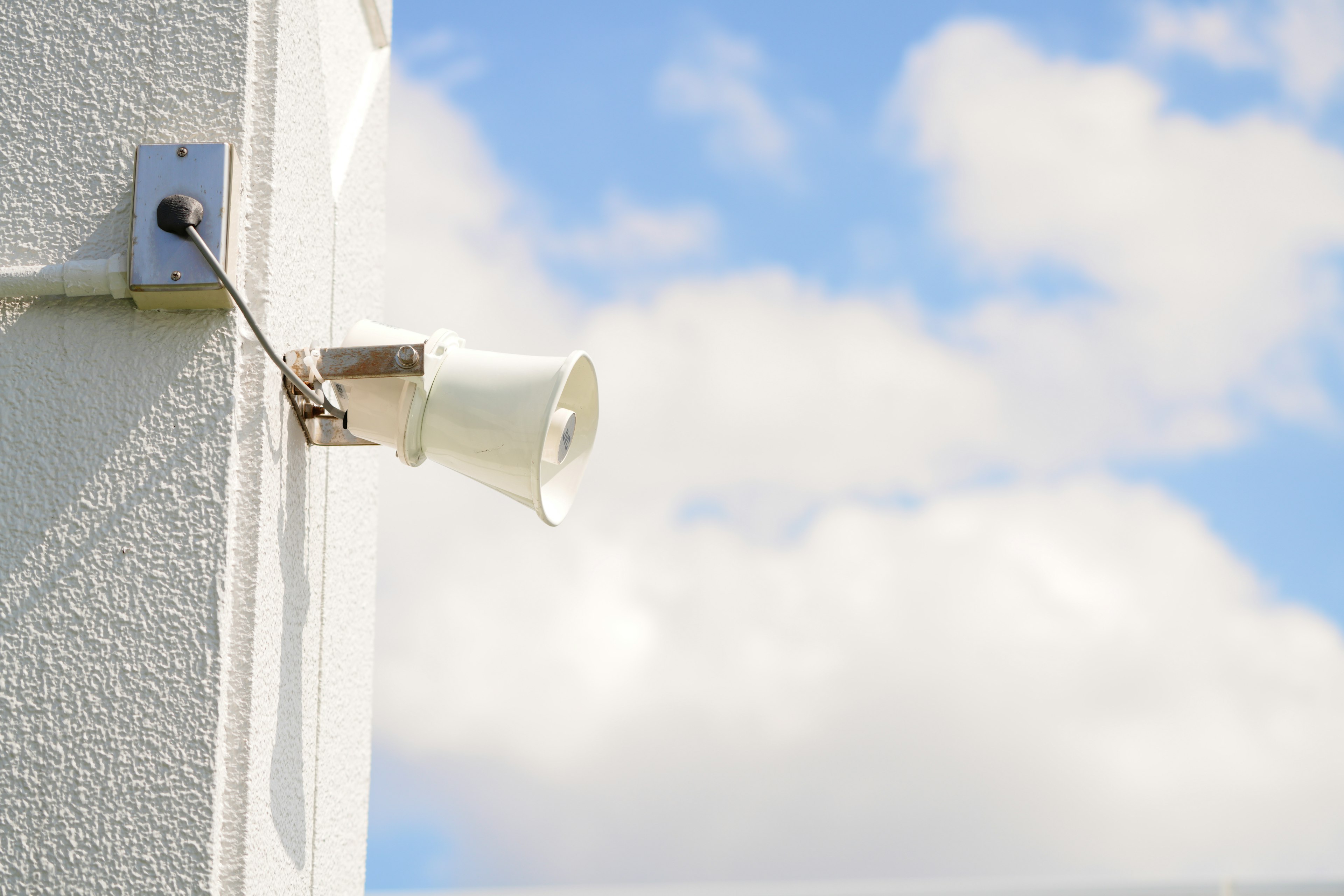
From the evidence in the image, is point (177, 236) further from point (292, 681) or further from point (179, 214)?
point (292, 681)

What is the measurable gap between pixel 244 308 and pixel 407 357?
9.4 inches

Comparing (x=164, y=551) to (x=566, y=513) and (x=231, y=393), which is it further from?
(x=566, y=513)

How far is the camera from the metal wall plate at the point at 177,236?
1622mm

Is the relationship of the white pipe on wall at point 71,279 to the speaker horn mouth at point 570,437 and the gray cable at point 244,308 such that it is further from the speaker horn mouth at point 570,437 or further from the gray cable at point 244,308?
the speaker horn mouth at point 570,437

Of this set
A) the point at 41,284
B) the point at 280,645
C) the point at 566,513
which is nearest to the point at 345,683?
the point at 280,645

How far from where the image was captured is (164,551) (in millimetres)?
1606

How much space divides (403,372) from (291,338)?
21 centimetres

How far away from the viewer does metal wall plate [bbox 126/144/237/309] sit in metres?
1.62

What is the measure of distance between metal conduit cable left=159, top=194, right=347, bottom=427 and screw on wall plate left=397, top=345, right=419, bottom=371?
16 centimetres

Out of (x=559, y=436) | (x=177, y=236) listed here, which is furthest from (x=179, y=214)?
(x=559, y=436)

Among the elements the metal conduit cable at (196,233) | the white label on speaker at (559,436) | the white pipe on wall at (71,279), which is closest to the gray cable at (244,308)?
the metal conduit cable at (196,233)

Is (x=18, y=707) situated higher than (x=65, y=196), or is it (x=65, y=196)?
(x=65, y=196)

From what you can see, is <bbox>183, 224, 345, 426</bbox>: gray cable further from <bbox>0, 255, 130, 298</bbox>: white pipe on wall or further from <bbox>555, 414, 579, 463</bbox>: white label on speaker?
<bbox>555, 414, 579, 463</bbox>: white label on speaker

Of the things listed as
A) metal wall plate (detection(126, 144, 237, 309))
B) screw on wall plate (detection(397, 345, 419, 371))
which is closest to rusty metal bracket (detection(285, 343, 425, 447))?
screw on wall plate (detection(397, 345, 419, 371))
